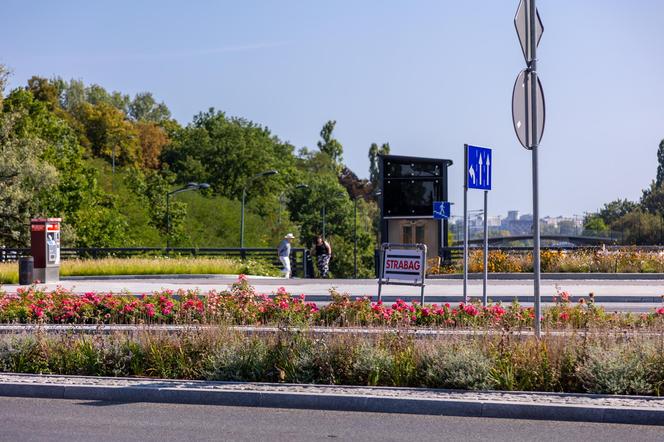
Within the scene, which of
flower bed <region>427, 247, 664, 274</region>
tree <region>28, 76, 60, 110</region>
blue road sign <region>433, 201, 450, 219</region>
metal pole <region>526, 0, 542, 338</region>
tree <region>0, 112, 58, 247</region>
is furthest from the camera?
tree <region>28, 76, 60, 110</region>

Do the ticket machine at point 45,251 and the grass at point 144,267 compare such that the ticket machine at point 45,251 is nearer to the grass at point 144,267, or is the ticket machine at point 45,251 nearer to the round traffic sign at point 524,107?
the grass at point 144,267

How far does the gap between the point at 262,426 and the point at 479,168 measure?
845cm

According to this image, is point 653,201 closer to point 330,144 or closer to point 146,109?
point 330,144

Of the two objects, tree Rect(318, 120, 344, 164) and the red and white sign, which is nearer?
the red and white sign

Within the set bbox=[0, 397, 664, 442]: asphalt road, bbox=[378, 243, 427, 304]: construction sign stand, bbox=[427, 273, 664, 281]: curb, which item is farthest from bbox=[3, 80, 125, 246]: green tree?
bbox=[0, 397, 664, 442]: asphalt road

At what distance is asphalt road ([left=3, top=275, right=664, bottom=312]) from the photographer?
21172 mm

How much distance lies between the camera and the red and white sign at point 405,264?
16203 millimetres

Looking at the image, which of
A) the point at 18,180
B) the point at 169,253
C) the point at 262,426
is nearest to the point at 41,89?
the point at 18,180

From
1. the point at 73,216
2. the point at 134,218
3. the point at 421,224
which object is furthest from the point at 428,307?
the point at 134,218

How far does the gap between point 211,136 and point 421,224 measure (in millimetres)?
66194

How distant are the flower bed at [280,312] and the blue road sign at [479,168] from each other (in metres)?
2.22

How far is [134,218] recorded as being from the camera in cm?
7300

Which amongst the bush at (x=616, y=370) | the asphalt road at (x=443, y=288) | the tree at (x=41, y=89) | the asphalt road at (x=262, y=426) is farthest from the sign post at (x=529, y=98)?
the tree at (x=41, y=89)

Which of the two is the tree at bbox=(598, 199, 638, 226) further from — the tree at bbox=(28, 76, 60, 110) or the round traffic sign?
the round traffic sign
